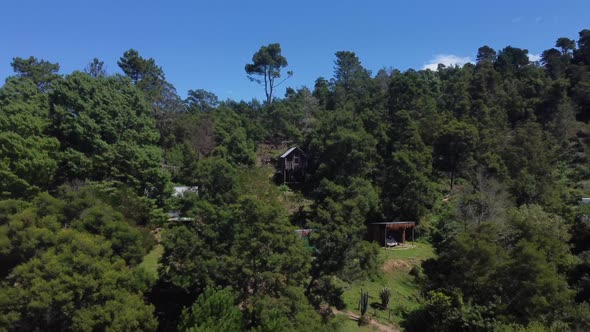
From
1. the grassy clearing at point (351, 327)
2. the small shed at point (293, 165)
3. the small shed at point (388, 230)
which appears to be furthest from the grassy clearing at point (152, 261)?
the small shed at point (293, 165)

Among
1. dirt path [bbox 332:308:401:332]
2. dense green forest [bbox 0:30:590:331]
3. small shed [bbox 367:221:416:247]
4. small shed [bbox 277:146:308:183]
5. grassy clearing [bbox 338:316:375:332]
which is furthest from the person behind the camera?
small shed [bbox 277:146:308:183]

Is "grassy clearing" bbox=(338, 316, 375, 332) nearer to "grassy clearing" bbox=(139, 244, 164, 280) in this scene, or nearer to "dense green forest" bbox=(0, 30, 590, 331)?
"dense green forest" bbox=(0, 30, 590, 331)

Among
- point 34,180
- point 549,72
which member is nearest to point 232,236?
point 34,180

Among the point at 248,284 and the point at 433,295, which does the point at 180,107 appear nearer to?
the point at 248,284

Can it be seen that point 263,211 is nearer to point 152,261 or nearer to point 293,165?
point 152,261

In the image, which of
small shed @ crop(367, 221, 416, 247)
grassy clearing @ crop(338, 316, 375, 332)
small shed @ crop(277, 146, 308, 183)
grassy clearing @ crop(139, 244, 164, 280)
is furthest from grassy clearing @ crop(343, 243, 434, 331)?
small shed @ crop(277, 146, 308, 183)

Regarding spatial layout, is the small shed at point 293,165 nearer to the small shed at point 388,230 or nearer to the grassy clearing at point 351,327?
the small shed at point 388,230

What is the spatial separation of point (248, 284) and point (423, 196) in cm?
2024

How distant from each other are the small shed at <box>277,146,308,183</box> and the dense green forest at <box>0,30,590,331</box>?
4.17 ft

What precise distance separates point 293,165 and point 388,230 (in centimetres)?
1571

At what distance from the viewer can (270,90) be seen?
6234cm

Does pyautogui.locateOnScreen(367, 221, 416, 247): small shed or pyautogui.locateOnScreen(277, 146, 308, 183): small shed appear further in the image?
pyautogui.locateOnScreen(277, 146, 308, 183): small shed

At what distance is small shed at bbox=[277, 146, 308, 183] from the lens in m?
44.9

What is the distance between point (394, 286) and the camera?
26359 millimetres
